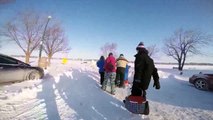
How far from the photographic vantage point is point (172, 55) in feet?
145

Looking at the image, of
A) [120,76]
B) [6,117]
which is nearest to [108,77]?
[120,76]

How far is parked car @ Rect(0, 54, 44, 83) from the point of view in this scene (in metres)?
9.00

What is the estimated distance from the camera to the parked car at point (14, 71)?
9001 mm

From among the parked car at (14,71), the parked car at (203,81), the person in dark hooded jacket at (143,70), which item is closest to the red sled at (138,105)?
the person in dark hooded jacket at (143,70)

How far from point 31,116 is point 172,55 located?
4242cm

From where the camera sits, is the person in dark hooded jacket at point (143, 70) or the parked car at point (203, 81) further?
the parked car at point (203, 81)

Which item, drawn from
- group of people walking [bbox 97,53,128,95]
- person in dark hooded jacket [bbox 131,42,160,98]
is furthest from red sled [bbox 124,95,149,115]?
group of people walking [bbox 97,53,128,95]

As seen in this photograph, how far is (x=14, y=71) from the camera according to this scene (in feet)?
31.4

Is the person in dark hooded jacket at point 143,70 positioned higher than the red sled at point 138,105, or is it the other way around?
the person in dark hooded jacket at point 143,70

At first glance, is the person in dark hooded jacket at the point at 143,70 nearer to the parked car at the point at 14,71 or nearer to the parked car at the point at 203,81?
the parked car at the point at 14,71

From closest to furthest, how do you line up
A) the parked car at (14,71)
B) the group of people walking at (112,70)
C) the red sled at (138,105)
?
the red sled at (138,105), the parked car at (14,71), the group of people walking at (112,70)

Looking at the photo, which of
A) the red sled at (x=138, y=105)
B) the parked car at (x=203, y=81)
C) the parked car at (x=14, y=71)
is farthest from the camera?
the parked car at (x=203, y=81)

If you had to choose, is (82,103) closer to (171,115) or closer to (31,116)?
(31,116)

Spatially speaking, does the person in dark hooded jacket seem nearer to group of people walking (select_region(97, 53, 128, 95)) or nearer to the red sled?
the red sled
